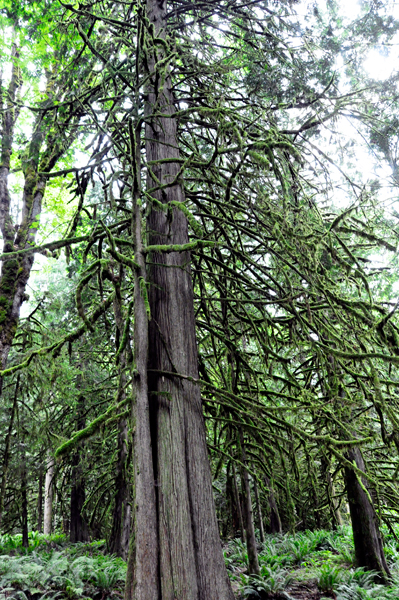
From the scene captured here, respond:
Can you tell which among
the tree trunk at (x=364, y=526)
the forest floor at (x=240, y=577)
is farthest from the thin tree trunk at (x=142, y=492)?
the tree trunk at (x=364, y=526)

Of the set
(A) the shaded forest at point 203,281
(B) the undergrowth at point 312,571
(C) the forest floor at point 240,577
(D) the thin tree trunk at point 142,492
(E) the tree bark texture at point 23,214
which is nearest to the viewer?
(D) the thin tree trunk at point 142,492

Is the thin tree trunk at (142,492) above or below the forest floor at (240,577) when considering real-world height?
above

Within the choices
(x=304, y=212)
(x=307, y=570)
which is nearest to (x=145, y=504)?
(x=304, y=212)

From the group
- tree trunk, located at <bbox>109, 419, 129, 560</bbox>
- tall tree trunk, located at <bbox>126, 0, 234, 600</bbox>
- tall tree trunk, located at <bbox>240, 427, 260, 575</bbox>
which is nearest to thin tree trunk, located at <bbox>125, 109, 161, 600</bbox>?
tall tree trunk, located at <bbox>126, 0, 234, 600</bbox>

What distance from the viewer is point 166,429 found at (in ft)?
10.2

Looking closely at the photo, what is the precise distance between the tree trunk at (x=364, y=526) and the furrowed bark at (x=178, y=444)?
5.10 meters

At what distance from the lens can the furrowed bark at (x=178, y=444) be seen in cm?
268

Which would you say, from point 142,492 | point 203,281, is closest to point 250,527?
point 203,281

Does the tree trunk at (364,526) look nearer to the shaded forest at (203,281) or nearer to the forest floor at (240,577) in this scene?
the shaded forest at (203,281)

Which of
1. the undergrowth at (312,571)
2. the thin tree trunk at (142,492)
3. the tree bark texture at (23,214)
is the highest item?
the tree bark texture at (23,214)

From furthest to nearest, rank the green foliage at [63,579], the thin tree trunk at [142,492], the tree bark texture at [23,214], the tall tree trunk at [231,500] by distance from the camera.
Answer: the tree bark texture at [23,214]
the green foliage at [63,579]
the tall tree trunk at [231,500]
the thin tree trunk at [142,492]

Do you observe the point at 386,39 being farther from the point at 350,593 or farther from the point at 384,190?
the point at 350,593

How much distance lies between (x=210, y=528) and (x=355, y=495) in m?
5.63

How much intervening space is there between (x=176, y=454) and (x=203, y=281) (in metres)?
2.49
